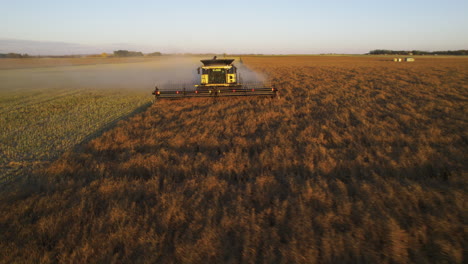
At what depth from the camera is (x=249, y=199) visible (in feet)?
13.0

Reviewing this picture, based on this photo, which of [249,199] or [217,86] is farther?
[217,86]

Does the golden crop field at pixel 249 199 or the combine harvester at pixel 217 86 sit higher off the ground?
the combine harvester at pixel 217 86

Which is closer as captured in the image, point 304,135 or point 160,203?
point 160,203

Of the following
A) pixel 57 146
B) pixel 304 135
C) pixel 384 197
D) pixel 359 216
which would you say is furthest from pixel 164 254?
pixel 57 146

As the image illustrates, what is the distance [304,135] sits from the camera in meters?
7.04

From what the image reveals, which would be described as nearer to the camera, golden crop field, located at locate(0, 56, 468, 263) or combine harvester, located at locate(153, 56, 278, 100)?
golden crop field, located at locate(0, 56, 468, 263)

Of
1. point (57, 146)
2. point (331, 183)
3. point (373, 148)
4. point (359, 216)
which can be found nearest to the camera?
point (359, 216)

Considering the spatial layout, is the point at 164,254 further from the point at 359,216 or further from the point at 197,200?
the point at 359,216

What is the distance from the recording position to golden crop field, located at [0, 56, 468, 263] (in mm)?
2889

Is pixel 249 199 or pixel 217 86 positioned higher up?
pixel 217 86

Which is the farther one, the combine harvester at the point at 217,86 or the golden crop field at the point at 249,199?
the combine harvester at the point at 217,86

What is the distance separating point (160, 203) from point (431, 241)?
376cm

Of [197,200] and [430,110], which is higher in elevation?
[430,110]

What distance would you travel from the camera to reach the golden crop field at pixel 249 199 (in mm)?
2889
